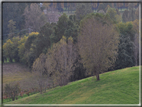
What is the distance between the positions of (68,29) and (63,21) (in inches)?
100

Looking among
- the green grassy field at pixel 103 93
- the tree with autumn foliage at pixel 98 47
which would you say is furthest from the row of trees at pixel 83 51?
the green grassy field at pixel 103 93

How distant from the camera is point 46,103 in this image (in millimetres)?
14312

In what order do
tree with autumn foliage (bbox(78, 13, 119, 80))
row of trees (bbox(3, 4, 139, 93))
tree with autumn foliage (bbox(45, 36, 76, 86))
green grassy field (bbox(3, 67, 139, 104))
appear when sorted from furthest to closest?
tree with autumn foliage (bbox(45, 36, 76, 86)), row of trees (bbox(3, 4, 139, 93)), tree with autumn foliage (bbox(78, 13, 119, 80)), green grassy field (bbox(3, 67, 139, 104))

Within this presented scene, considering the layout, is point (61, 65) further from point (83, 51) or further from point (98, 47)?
point (98, 47)

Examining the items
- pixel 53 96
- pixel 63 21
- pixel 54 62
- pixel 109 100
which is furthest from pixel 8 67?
pixel 109 100

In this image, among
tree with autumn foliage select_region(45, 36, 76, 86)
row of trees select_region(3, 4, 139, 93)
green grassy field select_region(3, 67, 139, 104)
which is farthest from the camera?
tree with autumn foliage select_region(45, 36, 76, 86)

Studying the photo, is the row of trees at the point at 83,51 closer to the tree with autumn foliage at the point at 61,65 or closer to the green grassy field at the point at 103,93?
the tree with autumn foliage at the point at 61,65

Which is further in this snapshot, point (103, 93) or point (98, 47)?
point (98, 47)

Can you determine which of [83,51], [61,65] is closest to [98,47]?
[83,51]

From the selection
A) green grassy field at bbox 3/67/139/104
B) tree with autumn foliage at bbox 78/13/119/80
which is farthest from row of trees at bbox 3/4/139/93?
green grassy field at bbox 3/67/139/104

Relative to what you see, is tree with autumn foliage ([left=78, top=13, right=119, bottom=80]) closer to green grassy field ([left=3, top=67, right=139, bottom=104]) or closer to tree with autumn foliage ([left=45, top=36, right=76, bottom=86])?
green grassy field ([left=3, top=67, right=139, bottom=104])

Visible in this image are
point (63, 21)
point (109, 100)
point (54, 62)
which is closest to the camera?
point (109, 100)

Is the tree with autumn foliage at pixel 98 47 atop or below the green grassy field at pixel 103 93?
atop

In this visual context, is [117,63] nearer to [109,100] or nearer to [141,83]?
[141,83]
